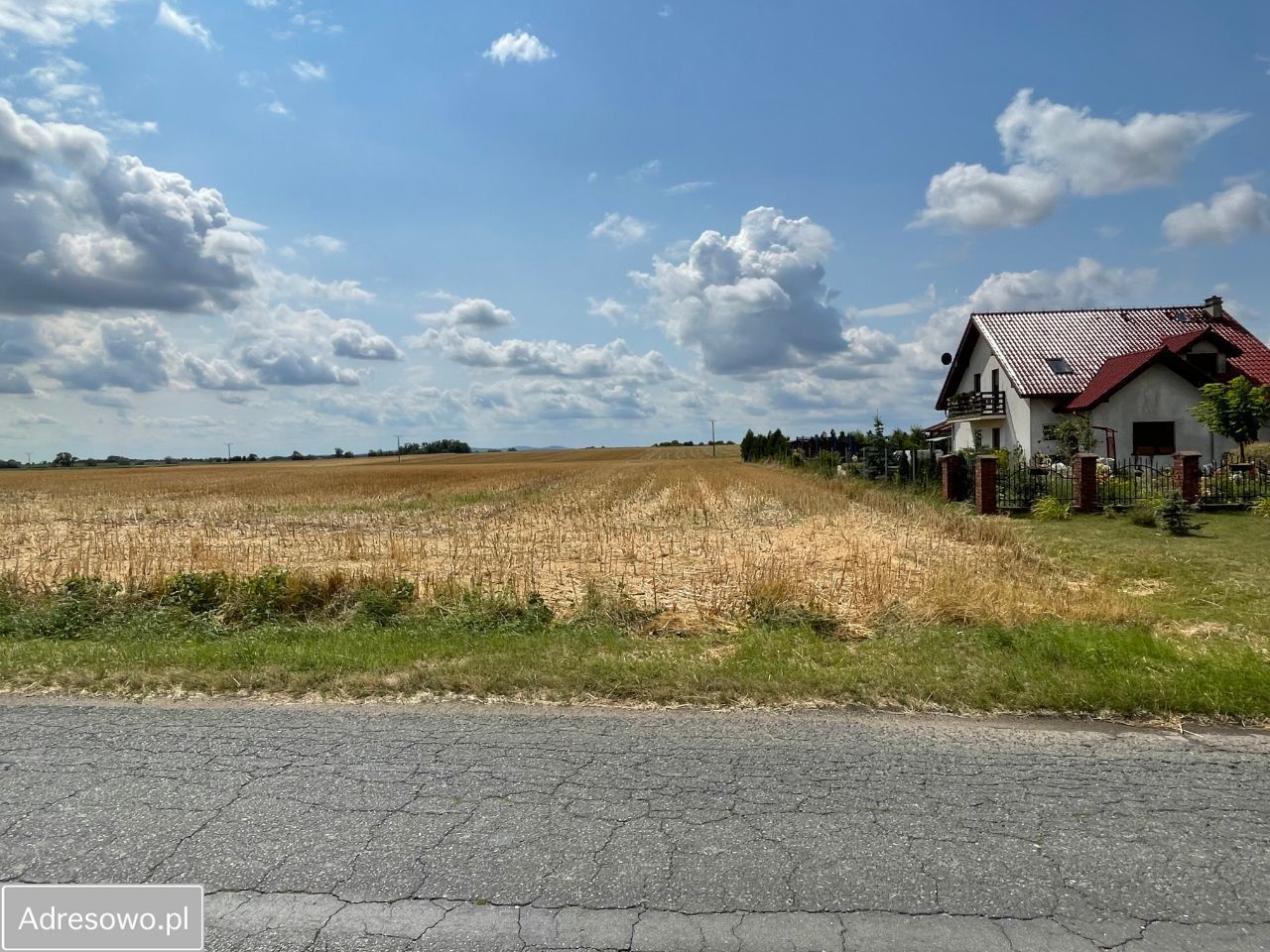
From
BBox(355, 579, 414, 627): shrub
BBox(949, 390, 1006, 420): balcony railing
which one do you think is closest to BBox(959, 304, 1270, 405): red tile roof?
BBox(949, 390, 1006, 420): balcony railing

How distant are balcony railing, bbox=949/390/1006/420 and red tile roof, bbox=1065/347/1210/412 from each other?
4747 mm

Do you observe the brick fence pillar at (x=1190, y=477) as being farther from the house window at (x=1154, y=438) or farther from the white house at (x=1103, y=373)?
the house window at (x=1154, y=438)

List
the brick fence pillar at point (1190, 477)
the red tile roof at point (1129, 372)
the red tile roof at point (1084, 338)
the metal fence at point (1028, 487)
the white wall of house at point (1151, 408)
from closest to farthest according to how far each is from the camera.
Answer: the brick fence pillar at point (1190, 477) → the metal fence at point (1028, 487) → the red tile roof at point (1129, 372) → the white wall of house at point (1151, 408) → the red tile roof at point (1084, 338)

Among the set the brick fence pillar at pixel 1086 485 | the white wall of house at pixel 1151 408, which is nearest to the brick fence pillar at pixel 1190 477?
the brick fence pillar at pixel 1086 485

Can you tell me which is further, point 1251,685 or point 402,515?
point 402,515

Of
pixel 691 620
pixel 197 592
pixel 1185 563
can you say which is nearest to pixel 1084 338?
pixel 1185 563

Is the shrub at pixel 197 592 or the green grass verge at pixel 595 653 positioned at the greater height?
the shrub at pixel 197 592

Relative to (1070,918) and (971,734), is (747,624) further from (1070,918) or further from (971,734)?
(1070,918)

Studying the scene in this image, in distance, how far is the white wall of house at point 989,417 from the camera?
37522 mm

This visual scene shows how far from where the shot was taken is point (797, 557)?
13234mm

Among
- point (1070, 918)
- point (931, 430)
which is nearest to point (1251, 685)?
point (1070, 918)

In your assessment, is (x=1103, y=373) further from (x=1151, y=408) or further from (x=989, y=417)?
(x=989, y=417)

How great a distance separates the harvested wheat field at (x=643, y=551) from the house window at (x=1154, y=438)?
44.5 feet

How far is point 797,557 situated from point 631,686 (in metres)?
7.93
